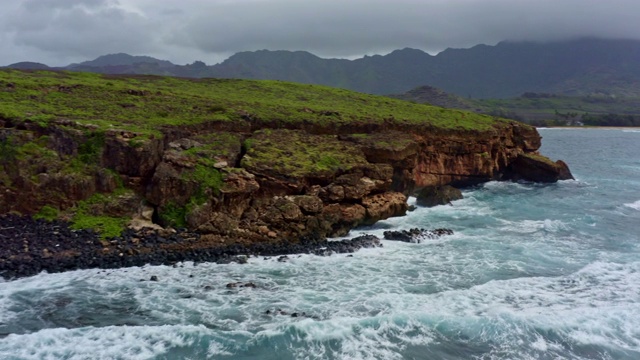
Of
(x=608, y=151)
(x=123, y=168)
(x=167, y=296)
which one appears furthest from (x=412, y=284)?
(x=608, y=151)

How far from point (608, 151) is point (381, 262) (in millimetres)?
90900

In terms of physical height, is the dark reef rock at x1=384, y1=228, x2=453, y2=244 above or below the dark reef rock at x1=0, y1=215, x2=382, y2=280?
below

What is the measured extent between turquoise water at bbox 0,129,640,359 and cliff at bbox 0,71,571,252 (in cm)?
486

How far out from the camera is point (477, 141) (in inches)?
2087

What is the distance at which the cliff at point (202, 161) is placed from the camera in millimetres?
30234

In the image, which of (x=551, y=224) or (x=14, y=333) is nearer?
(x=14, y=333)

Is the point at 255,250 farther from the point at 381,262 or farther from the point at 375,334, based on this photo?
the point at 375,334

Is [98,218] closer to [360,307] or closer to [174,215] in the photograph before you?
[174,215]

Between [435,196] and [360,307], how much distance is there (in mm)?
25140

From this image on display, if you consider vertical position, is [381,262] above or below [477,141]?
below

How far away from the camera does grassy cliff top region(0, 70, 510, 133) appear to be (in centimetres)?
Answer: 3697

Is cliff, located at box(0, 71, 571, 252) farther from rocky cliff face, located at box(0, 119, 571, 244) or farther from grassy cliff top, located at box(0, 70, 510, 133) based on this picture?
grassy cliff top, located at box(0, 70, 510, 133)

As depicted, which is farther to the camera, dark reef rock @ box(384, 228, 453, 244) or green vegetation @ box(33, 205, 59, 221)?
dark reef rock @ box(384, 228, 453, 244)

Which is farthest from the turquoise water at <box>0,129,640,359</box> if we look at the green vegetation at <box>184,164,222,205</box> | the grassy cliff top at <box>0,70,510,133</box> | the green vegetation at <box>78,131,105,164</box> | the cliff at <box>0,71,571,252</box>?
the grassy cliff top at <box>0,70,510,133</box>
